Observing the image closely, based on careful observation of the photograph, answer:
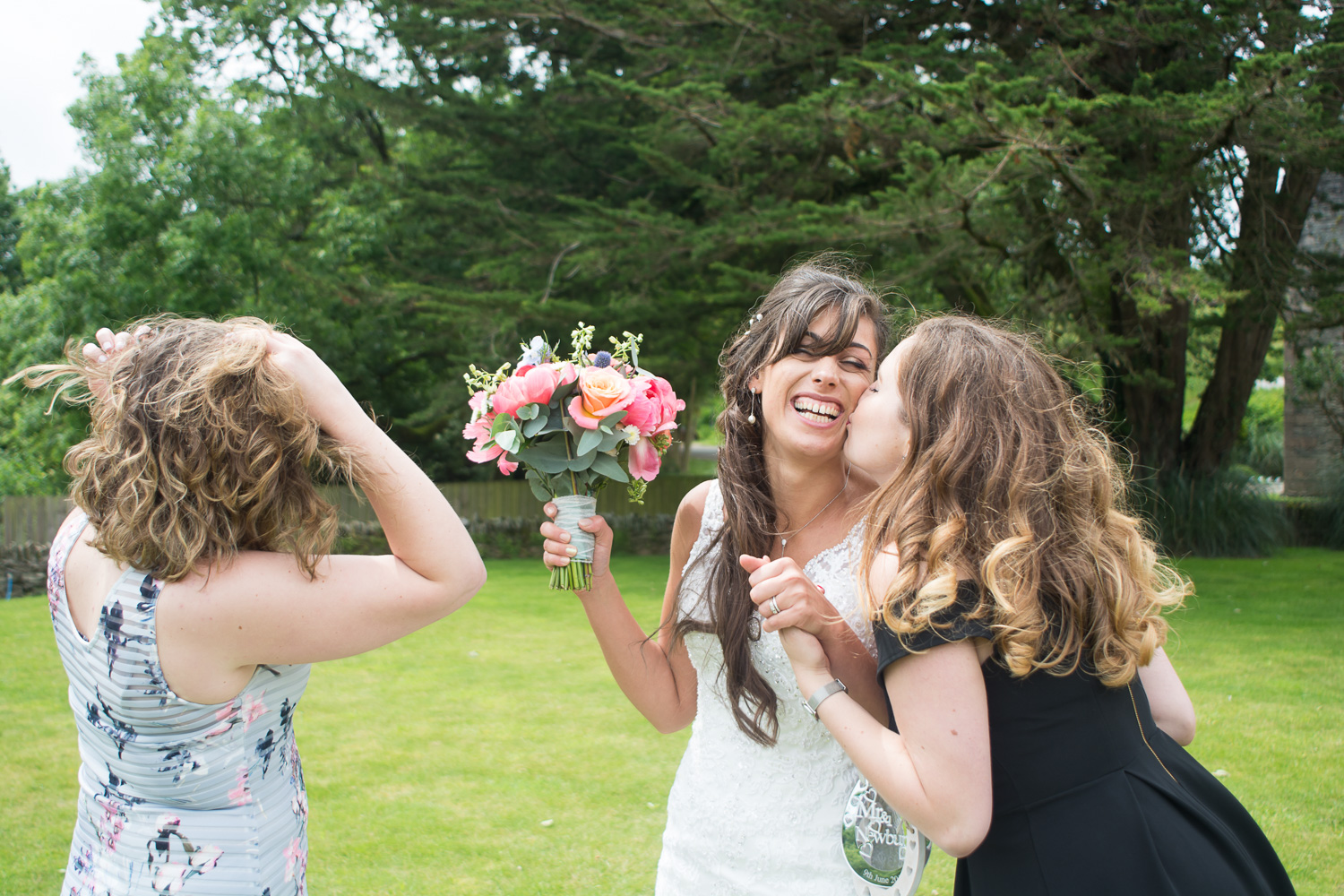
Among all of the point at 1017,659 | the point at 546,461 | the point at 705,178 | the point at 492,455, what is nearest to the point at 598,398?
the point at 546,461

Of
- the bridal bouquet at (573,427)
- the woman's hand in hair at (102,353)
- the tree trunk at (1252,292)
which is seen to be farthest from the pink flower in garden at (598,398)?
the tree trunk at (1252,292)

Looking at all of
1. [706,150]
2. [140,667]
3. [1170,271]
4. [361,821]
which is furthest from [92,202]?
[140,667]

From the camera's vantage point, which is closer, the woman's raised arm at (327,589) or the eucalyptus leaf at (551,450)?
the woman's raised arm at (327,589)

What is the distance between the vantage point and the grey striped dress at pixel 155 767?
68.5 inches

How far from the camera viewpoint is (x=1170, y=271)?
32.5ft

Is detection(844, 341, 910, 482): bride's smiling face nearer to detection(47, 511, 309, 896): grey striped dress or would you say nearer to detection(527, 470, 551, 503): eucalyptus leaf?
detection(527, 470, 551, 503): eucalyptus leaf

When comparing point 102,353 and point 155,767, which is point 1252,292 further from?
point 155,767

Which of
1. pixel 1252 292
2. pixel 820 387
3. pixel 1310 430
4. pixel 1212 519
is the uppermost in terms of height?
pixel 1252 292

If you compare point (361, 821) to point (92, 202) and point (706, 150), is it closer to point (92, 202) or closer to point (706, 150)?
point (706, 150)

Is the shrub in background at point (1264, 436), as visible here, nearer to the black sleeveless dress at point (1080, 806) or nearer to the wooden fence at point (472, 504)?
the wooden fence at point (472, 504)

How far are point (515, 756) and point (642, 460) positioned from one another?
4.60 m

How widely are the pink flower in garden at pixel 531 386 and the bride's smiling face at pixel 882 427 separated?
714 mm

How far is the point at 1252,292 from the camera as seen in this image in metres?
11.4

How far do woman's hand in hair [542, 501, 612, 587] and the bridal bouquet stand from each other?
0.06 feet
